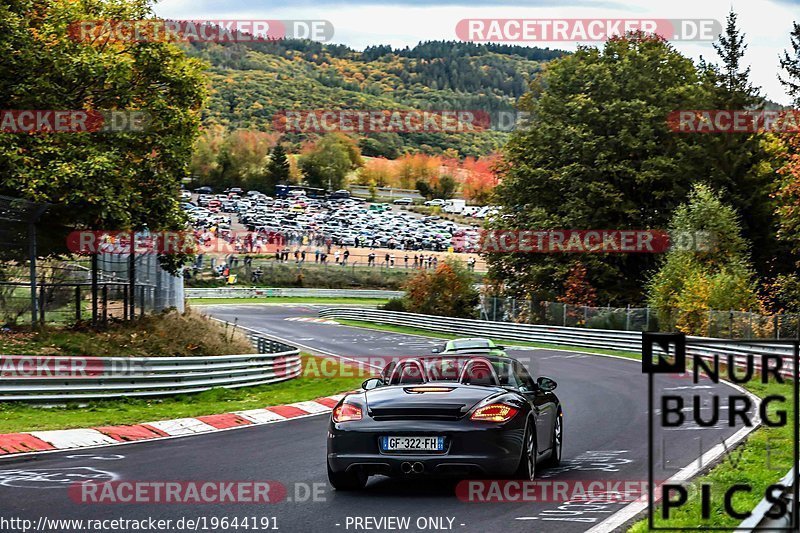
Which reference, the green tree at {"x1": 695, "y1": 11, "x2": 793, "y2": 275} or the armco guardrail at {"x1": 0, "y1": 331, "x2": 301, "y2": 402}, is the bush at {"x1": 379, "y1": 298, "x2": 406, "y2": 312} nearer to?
the green tree at {"x1": 695, "y1": 11, "x2": 793, "y2": 275}

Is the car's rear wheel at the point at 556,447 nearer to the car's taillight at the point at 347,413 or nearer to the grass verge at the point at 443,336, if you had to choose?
the car's taillight at the point at 347,413

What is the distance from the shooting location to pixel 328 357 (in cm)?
3819

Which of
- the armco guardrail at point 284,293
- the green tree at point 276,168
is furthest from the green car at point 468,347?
the green tree at point 276,168

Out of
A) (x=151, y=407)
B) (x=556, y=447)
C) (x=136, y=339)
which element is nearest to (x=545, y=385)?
(x=556, y=447)

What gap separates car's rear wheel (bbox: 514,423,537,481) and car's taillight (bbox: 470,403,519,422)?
32cm

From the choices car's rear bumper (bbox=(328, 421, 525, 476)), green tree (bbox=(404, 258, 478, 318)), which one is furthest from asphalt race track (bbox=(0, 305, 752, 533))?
green tree (bbox=(404, 258, 478, 318))

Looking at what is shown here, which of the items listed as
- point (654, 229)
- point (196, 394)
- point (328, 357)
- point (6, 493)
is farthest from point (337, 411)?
point (654, 229)

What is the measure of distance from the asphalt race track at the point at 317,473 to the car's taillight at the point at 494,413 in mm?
776

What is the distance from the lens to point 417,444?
32.4 ft

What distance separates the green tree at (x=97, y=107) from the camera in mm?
24922

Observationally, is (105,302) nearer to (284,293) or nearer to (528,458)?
(528,458)

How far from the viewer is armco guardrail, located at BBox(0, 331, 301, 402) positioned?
19.2m

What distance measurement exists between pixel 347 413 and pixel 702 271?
38.3m

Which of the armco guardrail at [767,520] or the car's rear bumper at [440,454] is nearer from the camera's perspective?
the armco guardrail at [767,520]
